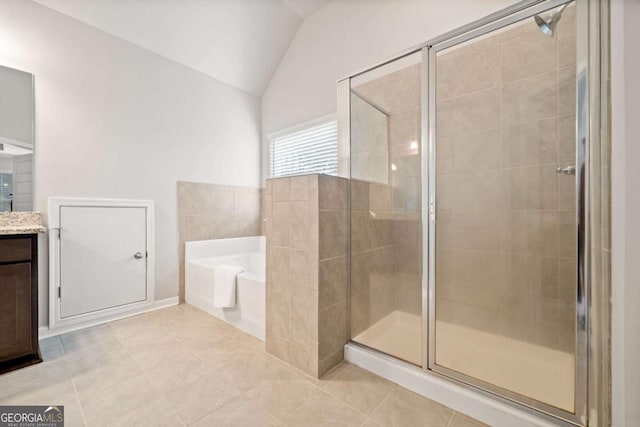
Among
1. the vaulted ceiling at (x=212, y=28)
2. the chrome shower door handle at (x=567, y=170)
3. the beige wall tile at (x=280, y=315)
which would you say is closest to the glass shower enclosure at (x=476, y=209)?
the chrome shower door handle at (x=567, y=170)

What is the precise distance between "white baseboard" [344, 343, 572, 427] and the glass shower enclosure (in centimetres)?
6

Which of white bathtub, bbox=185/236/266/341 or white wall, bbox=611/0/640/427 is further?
white bathtub, bbox=185/236/266/341

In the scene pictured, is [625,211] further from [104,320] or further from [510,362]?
[104,320]

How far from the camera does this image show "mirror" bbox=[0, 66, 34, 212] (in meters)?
1.81

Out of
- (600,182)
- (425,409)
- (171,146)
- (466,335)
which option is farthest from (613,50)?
(171,146)

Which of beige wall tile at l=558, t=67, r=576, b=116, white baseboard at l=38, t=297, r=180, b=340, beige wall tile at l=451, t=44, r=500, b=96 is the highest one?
beige wall tile at l=451, t=44, r=500, b=96

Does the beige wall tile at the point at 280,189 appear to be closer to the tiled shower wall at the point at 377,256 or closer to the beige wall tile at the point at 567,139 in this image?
the tiled shower wall at the point at 377,256

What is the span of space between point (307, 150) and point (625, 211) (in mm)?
2612

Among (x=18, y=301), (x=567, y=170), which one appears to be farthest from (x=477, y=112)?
(x=18, y=301)

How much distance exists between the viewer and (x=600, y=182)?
0.91 metres

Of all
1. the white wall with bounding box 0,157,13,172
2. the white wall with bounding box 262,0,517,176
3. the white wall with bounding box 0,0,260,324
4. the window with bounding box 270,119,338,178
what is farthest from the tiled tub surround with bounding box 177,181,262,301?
the white wall with bounding box 0,157,13,172

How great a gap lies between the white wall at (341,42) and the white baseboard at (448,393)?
1.89 meters

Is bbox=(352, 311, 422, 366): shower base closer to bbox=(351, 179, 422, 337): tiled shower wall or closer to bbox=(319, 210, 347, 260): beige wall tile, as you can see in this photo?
bbox=(351, 179, 422, 337): tiled shower wall

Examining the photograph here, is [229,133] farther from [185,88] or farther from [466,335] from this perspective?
[466,335]
